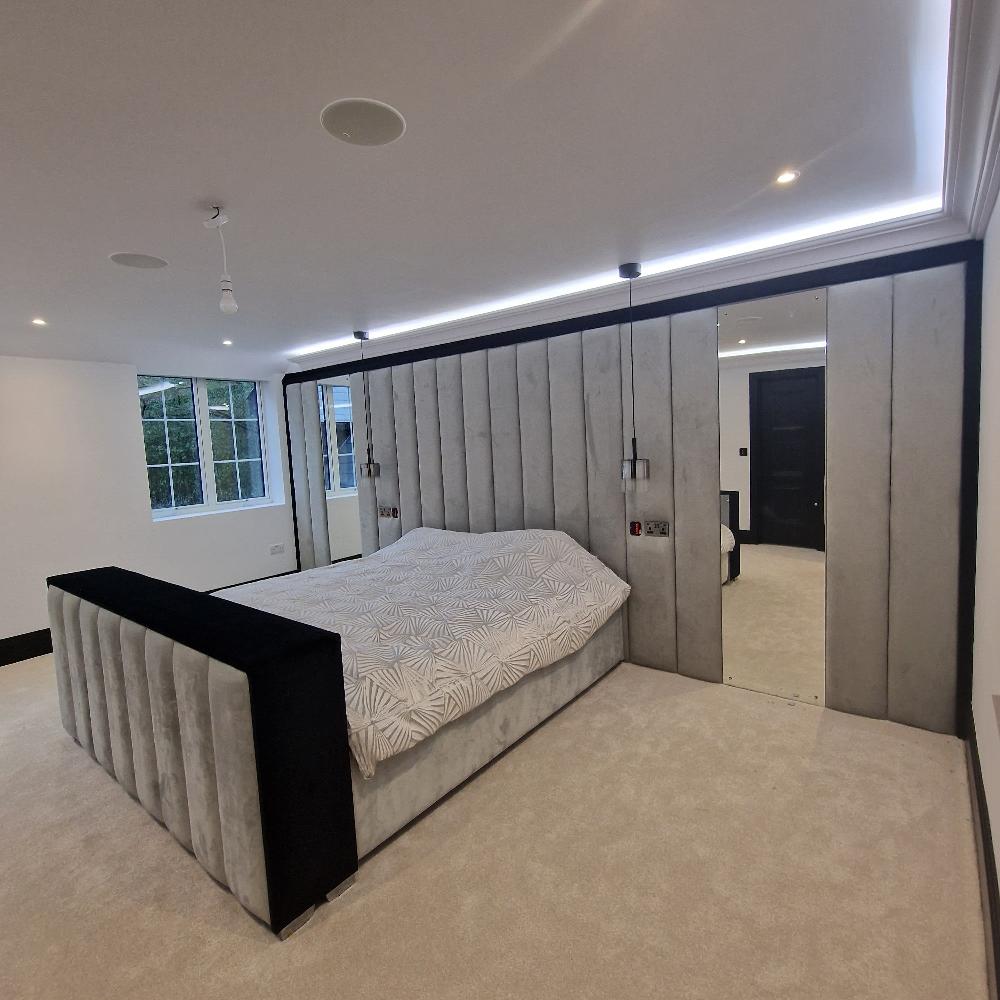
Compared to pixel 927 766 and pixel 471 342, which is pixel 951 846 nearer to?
pixel 927 766

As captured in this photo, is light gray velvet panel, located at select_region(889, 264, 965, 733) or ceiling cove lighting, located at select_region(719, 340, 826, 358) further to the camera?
ceiling cove lighting, located at select_region(719, 340, 826, 358)

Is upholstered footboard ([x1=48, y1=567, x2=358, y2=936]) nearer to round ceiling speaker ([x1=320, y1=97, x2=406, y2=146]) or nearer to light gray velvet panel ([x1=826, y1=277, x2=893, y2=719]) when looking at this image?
round ceiling speaker ([x1=320, y1=97, x2=406, y2=146])

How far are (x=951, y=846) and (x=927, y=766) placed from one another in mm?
521

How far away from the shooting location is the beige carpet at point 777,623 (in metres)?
2.93

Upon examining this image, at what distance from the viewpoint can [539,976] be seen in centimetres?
150

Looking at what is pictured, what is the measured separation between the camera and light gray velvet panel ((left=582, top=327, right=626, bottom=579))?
3.39 metres

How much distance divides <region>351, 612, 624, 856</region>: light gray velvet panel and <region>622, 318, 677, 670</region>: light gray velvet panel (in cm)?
46

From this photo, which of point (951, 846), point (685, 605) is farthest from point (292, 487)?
point (951, 846)

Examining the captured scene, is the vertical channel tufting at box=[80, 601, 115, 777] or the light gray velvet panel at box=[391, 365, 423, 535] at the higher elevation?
the light gray velvet panel at box=[391, 365, 423, 535]

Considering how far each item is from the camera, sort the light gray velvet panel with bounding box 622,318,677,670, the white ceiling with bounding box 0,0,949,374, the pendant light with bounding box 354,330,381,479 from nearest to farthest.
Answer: the white ceiling with bounding box 0,0,949,374 < the light gray velvet panel with bounding box 622,318,677,670 < the pendant light with bounding box 354,330,381,479

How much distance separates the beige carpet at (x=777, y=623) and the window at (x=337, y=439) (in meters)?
4.18

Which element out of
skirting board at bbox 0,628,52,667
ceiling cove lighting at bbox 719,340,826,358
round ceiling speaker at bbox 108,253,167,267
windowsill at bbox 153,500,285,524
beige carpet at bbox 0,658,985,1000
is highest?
round ceiling speaker at bbox 108,253,167,267

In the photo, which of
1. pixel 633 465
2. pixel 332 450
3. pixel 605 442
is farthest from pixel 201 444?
pixel 633 465

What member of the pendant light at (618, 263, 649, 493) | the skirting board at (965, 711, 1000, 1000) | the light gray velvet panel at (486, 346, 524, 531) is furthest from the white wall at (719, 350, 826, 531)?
the skirting board at (965, 711, 1000, 1000)
